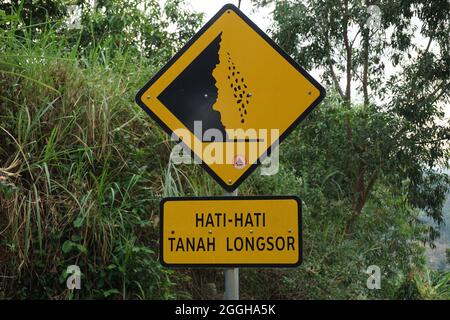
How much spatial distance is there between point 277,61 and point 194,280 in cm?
298

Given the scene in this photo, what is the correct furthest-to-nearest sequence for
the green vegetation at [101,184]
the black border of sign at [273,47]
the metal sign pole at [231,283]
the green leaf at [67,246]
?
the green vegetation at [101,184]
the green leaf at [67,246]
the black border of sign at [273,47]
the metal sign pole at [231,283]

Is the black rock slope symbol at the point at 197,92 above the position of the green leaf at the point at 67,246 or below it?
above

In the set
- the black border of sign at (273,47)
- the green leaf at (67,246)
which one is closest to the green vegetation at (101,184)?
the green leaf at (67,246)

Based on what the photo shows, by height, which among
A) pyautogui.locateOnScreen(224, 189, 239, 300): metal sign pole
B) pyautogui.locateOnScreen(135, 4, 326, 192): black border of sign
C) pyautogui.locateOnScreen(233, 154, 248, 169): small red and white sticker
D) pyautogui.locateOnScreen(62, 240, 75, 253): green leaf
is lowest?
pyautogui.locateOnScreen(224, 189, 239, 300): metal sign pole


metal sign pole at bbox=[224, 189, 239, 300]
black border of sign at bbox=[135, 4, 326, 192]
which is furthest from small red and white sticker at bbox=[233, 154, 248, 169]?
metal sign pole at bbox=[224, 189, 239, 300]

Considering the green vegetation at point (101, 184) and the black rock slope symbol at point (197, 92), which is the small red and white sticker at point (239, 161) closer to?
the black rock slope symbol at point (197, 92)

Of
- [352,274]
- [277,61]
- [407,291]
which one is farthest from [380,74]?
[277,61]

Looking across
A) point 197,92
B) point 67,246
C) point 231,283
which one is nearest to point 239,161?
point 197,92

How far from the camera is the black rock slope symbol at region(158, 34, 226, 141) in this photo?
325 cm

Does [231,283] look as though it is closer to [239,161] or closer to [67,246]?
[239,161]

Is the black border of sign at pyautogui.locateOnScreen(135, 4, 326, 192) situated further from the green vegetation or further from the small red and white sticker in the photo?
the green vegetation

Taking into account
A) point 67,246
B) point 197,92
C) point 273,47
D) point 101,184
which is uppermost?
point 273,47

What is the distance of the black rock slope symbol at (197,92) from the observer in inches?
128

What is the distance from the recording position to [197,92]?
3295mm
